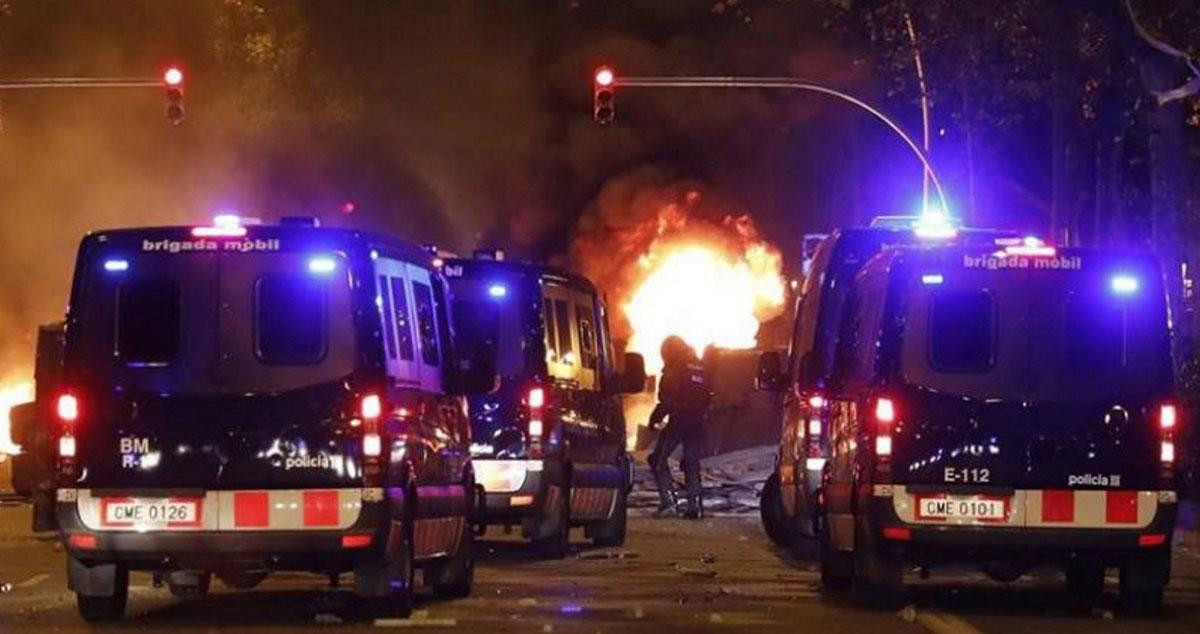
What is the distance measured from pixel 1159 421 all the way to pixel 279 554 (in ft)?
17.0

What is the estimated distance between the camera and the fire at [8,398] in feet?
132

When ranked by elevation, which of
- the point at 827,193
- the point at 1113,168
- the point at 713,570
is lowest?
the point at 713,570

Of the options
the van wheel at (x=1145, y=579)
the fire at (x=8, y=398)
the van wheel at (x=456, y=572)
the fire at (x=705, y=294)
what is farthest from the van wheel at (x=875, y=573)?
the fire at (x=705, y=294)

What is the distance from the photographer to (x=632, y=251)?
65625 millimetres

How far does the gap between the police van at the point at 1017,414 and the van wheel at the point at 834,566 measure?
3.95ft

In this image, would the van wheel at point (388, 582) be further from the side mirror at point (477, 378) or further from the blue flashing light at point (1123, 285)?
the blue flashing light at point (1123, 285)

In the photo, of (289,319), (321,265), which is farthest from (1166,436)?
(289,319)

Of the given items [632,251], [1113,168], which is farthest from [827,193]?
[1113,168]

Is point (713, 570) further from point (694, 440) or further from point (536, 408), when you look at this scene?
point (694, 440)

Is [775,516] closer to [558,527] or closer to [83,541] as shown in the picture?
[558,527]

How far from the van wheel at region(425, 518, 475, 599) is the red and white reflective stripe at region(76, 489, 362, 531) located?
209 cm

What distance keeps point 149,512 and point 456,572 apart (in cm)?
276

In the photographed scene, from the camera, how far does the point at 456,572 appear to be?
1645cm

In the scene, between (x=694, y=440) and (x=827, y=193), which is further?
(x=827, y=193)
